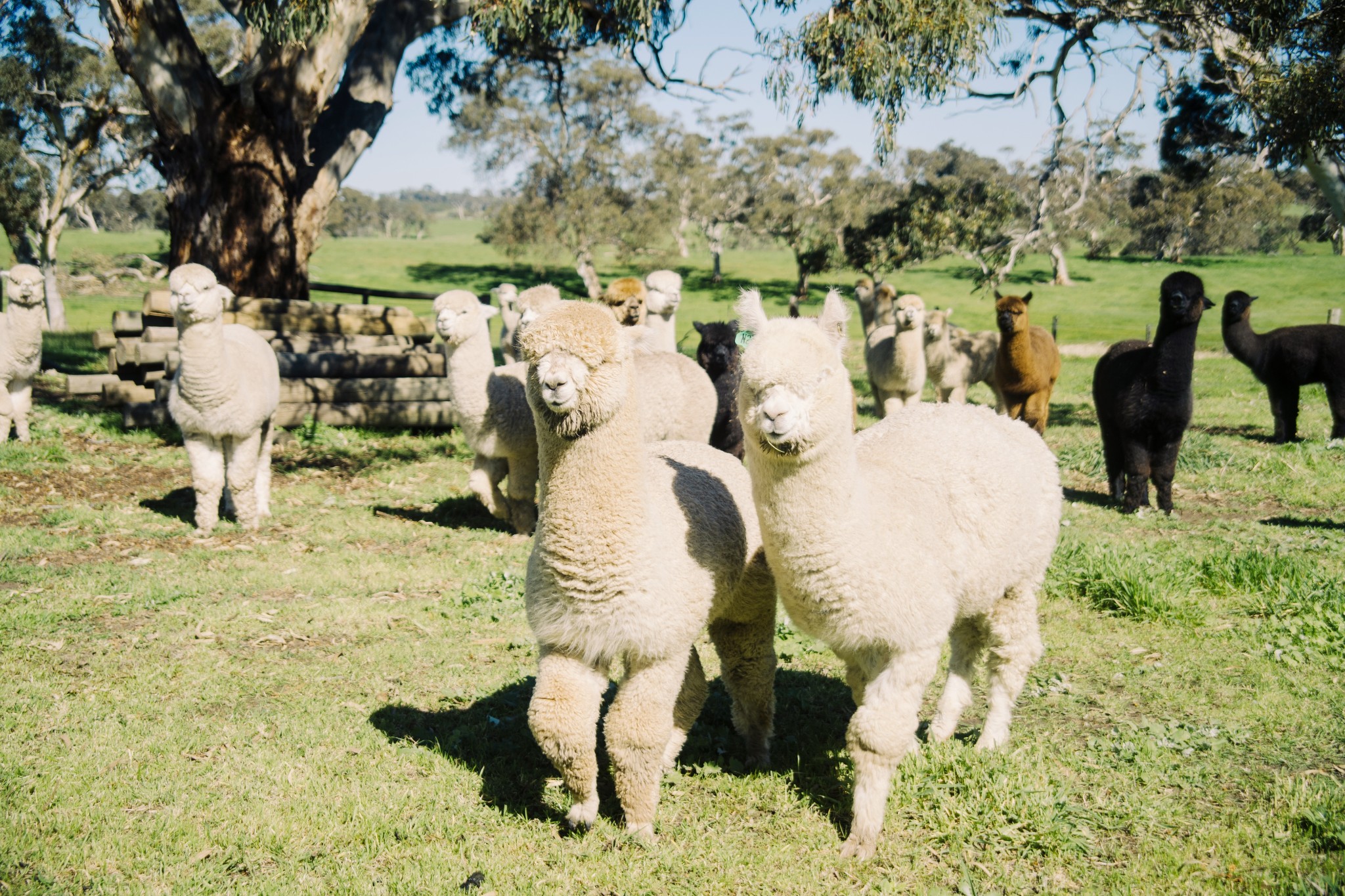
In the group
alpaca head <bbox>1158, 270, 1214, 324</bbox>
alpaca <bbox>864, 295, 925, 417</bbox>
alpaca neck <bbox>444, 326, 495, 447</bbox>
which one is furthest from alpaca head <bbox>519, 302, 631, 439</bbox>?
alpaca <bbox>864, 295, 925, 417</bbox>

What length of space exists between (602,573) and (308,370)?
1093 centimetres

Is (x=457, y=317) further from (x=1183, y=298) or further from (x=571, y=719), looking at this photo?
(x=1183, y=298)

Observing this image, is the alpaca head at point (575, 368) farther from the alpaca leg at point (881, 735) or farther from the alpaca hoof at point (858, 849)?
the alpaca hoof at point (858, 849)

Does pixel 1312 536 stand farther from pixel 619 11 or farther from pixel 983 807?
pixel 619 11

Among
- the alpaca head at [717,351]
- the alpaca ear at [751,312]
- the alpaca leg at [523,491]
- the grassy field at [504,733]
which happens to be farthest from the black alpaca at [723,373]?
the alpaca ear at [751,312]

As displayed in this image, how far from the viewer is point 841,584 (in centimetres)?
371

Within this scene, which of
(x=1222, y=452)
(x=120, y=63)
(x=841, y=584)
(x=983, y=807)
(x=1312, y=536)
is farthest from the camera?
(x=120, y=63)

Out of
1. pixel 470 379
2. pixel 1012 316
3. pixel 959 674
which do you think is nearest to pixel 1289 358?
pixel 1012 316

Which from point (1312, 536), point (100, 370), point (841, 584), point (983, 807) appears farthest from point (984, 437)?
point (100, 370)

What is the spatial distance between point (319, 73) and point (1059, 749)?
13369mm

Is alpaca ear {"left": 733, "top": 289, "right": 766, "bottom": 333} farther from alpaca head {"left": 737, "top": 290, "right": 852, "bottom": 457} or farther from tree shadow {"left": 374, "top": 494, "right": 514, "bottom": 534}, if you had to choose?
tree shadow {"left": 374, "top": 494, "right": 514, "bottom": 534}

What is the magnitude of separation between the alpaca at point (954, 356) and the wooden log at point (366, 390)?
7137 mm

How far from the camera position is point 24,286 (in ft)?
36.2

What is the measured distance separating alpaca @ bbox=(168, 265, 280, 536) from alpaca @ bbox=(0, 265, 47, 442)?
4037 millimetres
